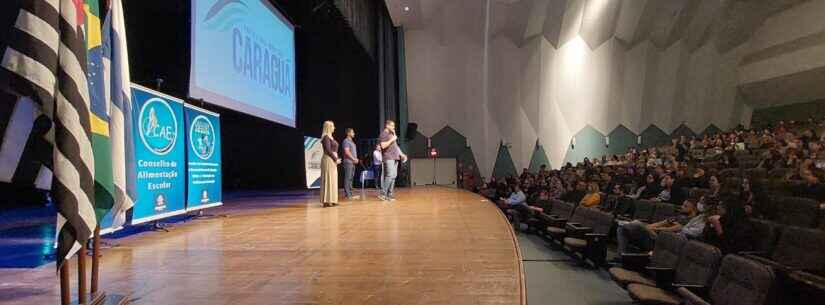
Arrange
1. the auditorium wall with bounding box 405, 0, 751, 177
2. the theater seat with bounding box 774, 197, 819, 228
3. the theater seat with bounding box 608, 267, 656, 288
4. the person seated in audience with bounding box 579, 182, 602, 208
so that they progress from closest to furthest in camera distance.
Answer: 1. the theater seat with bounding box 608, 267, 656, 288
2. the theater seat with bounding box 774, 197, 819, 228
3. the person seated in audience with bounding box 579, 182, 602, 208
4. the auditorium wall with bounding box 405, 0, 751, 177

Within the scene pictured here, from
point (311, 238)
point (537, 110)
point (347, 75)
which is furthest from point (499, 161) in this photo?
point (311, 238)

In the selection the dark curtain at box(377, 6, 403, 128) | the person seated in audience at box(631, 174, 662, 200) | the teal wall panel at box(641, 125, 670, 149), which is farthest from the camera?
the teal wall panel at box(641, 125, 670, 149)

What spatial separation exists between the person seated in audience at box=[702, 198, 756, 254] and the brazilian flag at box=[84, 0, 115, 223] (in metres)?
4.75

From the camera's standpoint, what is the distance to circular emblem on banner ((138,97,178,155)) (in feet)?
13.0

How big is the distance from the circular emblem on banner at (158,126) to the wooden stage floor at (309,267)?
784mm

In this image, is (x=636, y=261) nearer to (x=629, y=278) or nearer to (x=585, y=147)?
(x=629, y=278)

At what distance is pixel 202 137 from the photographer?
16.6ft

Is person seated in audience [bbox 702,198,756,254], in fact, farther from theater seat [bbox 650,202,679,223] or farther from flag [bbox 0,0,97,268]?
flag [bbox 0,0,97,268]

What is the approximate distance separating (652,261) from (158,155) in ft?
15.1

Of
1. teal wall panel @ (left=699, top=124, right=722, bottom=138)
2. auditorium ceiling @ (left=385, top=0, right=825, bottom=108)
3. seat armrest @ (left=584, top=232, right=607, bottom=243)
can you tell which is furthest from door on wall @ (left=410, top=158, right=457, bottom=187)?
seat armrest @ (left=584, top=232, right=607, bottom=243)

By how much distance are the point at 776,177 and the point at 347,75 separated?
10510 mm

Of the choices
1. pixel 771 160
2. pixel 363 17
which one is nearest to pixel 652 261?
pixel 771 160

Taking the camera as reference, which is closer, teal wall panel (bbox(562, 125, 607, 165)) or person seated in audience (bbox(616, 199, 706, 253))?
person seated in audience (bbox(616, 199, 706, 253))

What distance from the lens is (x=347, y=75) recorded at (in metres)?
13.9
